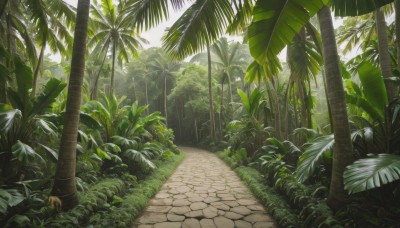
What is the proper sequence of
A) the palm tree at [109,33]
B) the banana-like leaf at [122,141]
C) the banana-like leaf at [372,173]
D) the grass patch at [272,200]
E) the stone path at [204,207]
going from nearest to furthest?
1. the banana-like leaf at [372,173]
2. the grass patch at [272,200]
3. the stone path at [204,207]
4. the banana-like leaf at [122,141]
5. the palm tree at [109,33]

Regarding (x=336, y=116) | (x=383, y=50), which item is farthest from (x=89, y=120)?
(x=383, y=50)

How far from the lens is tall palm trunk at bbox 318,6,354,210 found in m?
2.71

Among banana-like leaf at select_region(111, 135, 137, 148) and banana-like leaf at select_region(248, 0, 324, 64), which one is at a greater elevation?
banana-like leaf at select_region(248, 0, 324, 64)

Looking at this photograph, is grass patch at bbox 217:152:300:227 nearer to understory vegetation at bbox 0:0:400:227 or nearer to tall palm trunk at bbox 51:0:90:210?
understory vegetation at bbox 0:0:400:227

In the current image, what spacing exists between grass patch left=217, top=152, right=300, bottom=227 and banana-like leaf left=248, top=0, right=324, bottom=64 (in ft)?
7.69

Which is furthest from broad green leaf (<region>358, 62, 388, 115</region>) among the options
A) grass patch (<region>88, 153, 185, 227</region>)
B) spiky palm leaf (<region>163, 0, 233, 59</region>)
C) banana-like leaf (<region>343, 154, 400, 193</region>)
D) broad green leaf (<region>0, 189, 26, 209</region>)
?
broad green leaf (<region>0, 189, 26, 209</region>)

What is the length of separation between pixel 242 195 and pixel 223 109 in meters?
12.3

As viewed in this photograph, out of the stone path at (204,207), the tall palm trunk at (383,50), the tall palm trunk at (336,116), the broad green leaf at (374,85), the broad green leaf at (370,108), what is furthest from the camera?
the tall palm trunk at (383,50)

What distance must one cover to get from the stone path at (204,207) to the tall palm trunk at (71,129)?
1.13 metres

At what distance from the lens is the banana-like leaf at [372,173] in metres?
1.99

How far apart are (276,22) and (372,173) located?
74.8 inches

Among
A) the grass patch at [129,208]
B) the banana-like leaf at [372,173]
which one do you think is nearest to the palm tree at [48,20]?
the grass patch at [129,208]

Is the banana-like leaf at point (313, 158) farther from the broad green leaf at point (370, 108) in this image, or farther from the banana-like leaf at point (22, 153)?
the banana-like leaf at point (22, 153)

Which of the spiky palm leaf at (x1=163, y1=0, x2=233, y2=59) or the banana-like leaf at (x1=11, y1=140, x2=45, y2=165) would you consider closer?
the banana-like leaf at (x1=11, y1=140, x2=45, y2=165)
